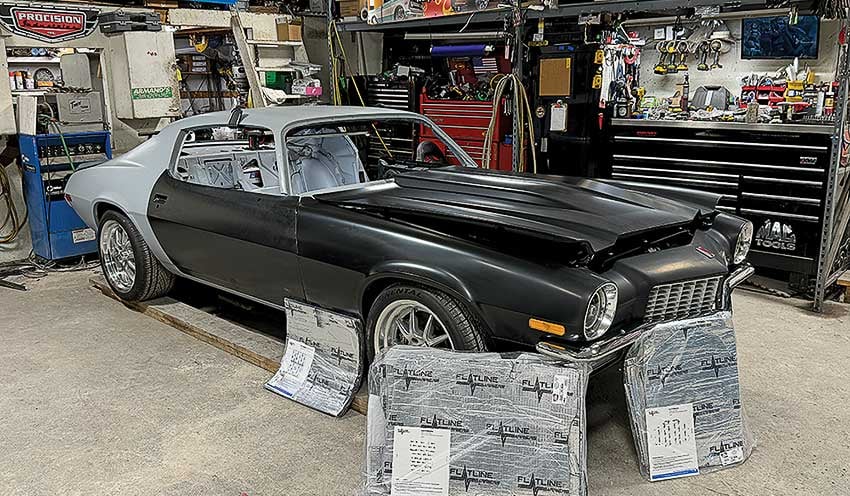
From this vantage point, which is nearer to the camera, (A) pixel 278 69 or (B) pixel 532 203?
(B) pixel 532 203

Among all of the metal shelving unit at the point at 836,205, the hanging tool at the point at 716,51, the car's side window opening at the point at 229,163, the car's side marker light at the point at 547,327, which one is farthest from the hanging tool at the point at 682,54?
the car's side marker light at the point at 547,327

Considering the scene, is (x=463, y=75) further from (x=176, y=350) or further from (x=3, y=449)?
(x=3, y=449)

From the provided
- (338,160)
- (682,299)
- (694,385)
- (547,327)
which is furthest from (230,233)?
(694,385)

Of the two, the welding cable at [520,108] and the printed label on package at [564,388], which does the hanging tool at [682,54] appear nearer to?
Result: the welding cable at [520,108]

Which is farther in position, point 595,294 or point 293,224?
point 293,224

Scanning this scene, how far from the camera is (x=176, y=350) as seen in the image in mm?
3797

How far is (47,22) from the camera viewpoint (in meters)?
5.27

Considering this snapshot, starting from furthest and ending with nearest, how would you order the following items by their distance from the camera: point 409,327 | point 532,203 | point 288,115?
point 288,115 < point 532,203 < point 409,327

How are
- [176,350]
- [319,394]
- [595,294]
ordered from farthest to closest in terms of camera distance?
[176,350] < [319,394] < [595,294]

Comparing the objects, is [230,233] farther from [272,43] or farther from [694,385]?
[272,43]

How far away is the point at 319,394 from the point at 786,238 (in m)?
3.47

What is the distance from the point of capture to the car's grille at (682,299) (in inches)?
106

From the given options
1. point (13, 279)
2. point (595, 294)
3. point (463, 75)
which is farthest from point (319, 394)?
point (463, 75)

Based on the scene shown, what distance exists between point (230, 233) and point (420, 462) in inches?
65.1
